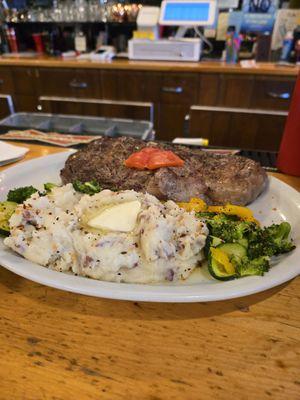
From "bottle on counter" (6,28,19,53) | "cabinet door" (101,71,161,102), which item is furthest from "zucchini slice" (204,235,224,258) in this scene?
"bottle on counter" (6,28,19,53)

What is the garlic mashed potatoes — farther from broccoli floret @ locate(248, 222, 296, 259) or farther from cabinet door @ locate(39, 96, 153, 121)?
cabinet door @ locate(39, 96, 153, 121)

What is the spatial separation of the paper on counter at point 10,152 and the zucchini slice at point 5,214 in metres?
0.60

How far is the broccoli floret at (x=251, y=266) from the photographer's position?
3.40 feet

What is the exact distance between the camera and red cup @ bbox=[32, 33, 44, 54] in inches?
201

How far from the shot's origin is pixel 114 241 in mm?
1045

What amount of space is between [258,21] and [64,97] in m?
2.98

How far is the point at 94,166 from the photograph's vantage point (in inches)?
67.7

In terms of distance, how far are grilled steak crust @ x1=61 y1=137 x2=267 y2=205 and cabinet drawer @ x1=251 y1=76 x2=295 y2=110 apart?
2.65m

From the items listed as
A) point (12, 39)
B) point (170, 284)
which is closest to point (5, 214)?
point (170, 284)

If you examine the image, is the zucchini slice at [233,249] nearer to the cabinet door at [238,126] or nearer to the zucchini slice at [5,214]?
the zucchini slice at [5,214]

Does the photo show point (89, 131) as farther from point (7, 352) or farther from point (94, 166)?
point (7, 352)

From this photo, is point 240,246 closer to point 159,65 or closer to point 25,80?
point 159,65

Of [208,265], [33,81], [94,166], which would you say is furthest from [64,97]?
[208,265]

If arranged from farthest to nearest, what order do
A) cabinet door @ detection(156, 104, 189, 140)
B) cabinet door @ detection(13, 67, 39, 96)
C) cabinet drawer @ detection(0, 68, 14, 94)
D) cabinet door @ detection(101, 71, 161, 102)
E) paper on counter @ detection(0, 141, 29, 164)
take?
1. cabinet drawer @ detection(0, 68, 14, 94)
2. cabinet door @ detection(13, 67, 39, 96)
3. cabinet door @ detection(156, 104, 189, 140)
4. cabinet door @ detection(101, 71, 161, 102)
5. paper on counter @ detection(0, 141, 29, 164)
